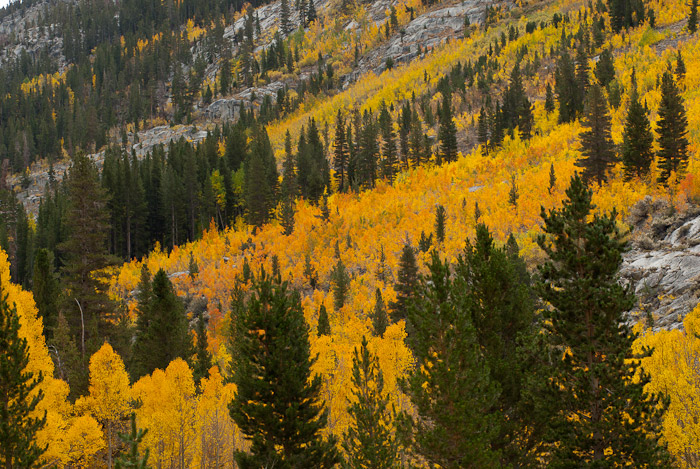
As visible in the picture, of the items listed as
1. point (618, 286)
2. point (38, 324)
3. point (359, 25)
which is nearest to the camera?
point (618, 286)

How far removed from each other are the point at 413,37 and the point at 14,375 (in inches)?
5270

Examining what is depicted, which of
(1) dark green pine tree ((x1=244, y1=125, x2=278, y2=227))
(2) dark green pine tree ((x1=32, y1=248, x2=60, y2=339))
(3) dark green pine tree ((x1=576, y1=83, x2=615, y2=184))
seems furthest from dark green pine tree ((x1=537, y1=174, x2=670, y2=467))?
(1) dark green pine tree ((x1=244, y1=125, x2=278, y2=227))

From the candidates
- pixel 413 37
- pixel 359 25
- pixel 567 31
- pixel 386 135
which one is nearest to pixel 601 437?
pixel 386 135

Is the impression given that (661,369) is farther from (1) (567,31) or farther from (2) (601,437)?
(1) (567,31)

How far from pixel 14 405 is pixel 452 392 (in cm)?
1292

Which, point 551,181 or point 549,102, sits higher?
point 549,102

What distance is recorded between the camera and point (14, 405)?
13938 mm

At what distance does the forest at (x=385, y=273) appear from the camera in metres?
12.0

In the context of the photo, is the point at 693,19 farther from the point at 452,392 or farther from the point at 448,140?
the point at 452,392

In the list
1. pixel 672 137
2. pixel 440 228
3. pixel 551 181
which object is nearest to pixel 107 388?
pixel 440 228

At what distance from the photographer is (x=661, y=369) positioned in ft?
A: 59.9

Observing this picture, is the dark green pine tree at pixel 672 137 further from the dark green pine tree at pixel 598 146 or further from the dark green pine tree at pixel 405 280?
the dark green pine tree at pixel 405 280

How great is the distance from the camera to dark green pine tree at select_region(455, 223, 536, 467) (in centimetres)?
1327

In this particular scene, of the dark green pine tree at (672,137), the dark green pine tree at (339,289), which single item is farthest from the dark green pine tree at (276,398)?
the dark green pine tree at (672,137)
